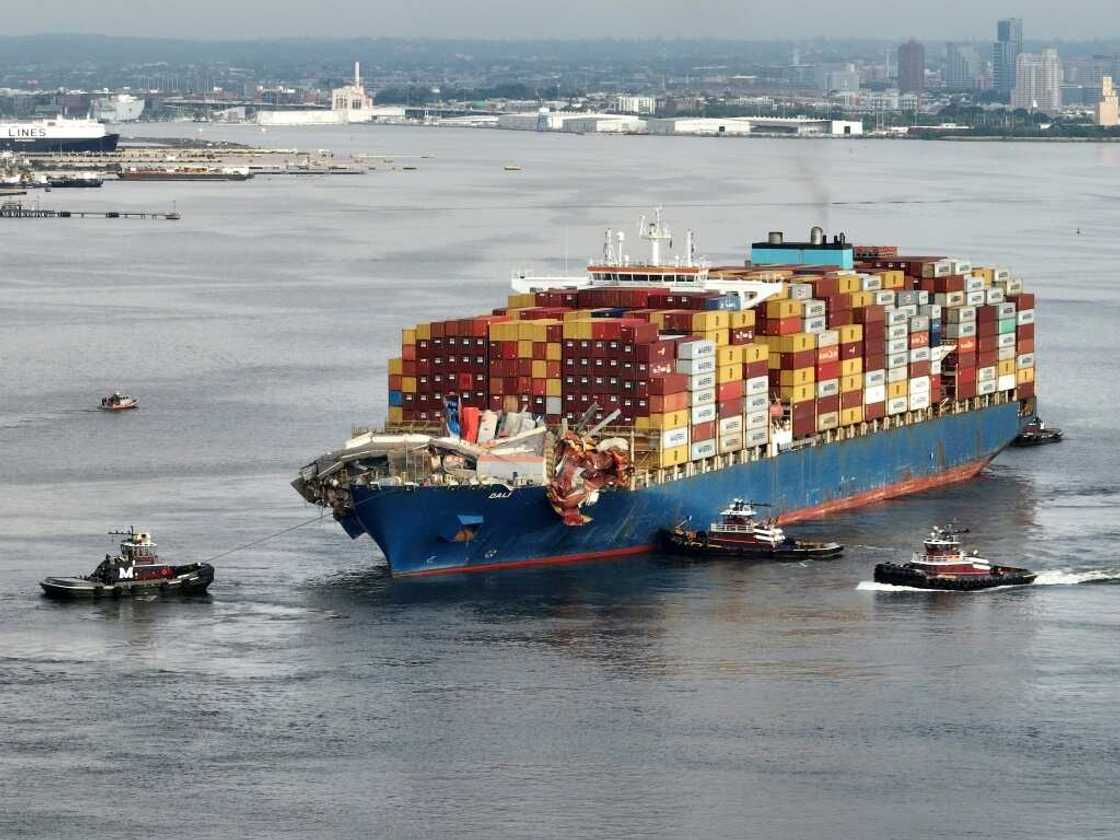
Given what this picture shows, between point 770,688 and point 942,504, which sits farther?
point 942,504

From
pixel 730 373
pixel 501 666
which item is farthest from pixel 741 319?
pixel 501 666

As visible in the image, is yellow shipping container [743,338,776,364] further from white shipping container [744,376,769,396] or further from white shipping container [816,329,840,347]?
white shipping container [816,329,840,347]

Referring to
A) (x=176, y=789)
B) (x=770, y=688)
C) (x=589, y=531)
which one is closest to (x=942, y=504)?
(x=589, y=531)

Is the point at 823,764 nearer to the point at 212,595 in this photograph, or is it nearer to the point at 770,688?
the point at 770,688

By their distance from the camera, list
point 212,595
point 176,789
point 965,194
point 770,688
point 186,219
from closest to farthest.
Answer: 1. point 176,789
2. point 770,688
3. point 212,595
4. point 186,219
5. point 965,194

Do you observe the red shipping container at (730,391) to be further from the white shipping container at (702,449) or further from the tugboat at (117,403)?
the tugboat at (117,403)

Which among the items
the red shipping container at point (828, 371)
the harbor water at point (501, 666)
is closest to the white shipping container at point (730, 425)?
the harbor water at point (501, 666)

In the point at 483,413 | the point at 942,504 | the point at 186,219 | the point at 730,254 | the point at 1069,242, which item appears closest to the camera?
the point at 483,413
